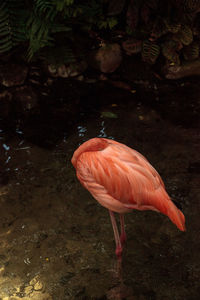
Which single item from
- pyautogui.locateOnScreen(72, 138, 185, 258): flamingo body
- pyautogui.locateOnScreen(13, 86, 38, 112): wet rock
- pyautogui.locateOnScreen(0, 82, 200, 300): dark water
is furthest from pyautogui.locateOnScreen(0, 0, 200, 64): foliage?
→ pyautogui.locateOnScreen(72, 138, 185, 258): flamingo body

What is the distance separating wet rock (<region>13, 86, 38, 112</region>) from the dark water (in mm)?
342

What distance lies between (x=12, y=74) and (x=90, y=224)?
85.1 inches

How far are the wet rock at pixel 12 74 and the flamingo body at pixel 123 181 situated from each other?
6.53ft

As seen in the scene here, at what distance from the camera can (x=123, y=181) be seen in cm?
223

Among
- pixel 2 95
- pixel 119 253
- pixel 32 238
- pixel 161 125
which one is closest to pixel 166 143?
pixel 161 125

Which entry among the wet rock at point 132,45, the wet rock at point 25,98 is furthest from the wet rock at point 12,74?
the wet rock at point 132,45

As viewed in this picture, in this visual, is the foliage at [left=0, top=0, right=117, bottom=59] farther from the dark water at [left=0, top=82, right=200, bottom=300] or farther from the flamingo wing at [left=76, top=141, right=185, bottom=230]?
the flamingo wing at [left=76, top=141, right=185, bottom=230]

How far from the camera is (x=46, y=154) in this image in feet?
11.1

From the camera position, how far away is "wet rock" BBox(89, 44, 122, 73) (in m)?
4.34

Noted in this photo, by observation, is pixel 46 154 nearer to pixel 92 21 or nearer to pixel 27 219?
pixel 27 219

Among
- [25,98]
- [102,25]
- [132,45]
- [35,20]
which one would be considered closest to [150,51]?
[132,45]

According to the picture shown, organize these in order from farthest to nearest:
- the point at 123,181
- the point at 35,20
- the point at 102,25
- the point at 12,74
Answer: the point at 102,25 → the point at 12,74 → the point at 35,20 → the point at 123,181

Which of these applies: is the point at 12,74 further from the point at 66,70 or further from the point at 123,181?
the point at 123,181

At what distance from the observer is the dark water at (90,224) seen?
2342mm
